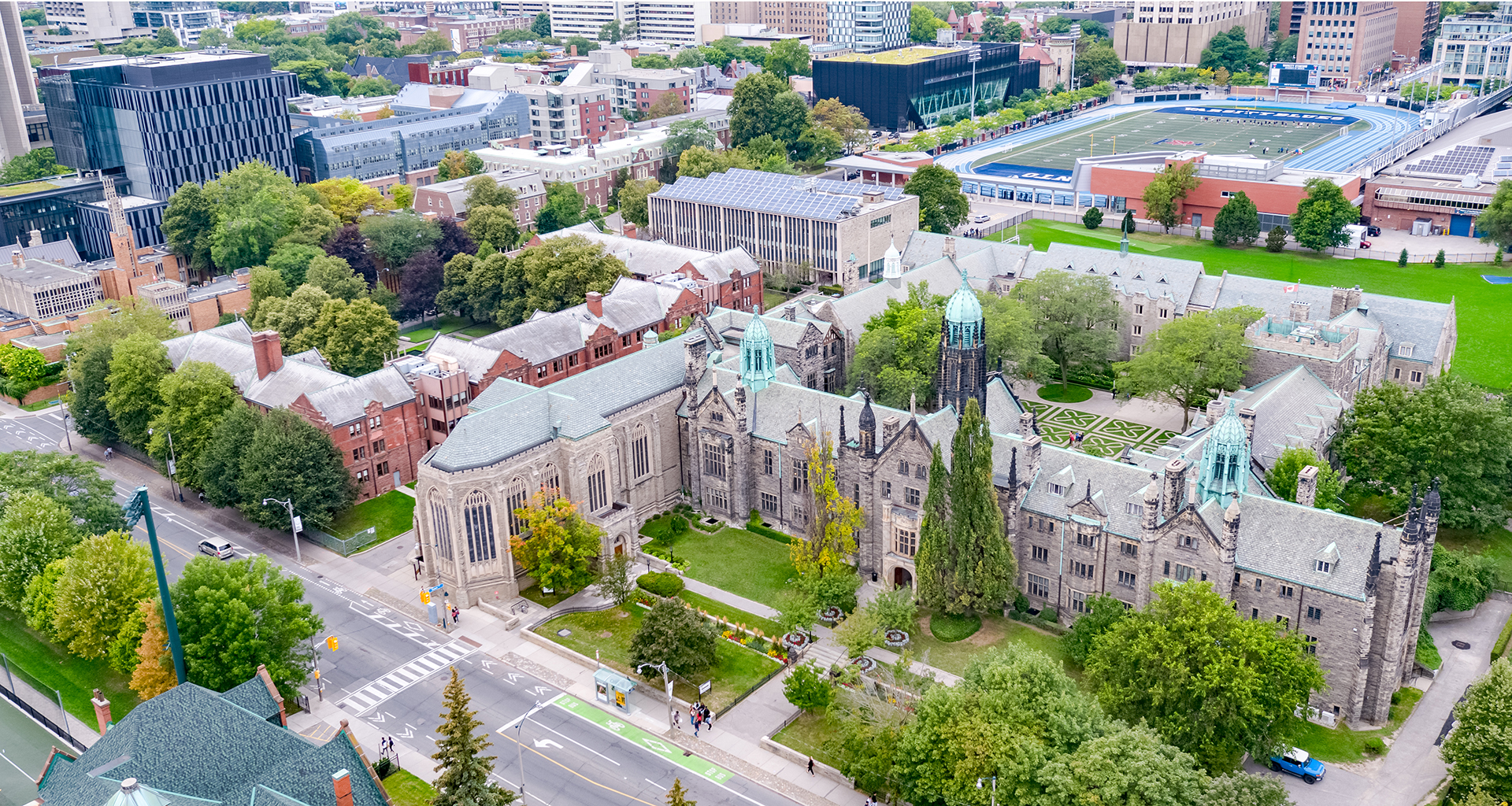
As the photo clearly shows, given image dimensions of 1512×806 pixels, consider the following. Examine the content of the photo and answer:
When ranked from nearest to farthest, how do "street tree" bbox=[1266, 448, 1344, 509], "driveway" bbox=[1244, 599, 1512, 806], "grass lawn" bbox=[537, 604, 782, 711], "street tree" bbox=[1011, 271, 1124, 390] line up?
"driveway" bbox=[1244, 599, 1512, 806], "grass lawn" bbox=[537, 604, 782, 711], "street tree" bbox=[1266, 448, 1344, 509], "street tree" bbox=[1011, 271, 1124, 390]

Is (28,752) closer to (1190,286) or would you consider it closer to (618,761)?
(618,761)

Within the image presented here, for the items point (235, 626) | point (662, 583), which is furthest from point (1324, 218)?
point (235, 626)

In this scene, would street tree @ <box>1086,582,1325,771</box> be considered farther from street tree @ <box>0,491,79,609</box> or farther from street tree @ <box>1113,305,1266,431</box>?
street tree @ <box>0,491,79,609</box>

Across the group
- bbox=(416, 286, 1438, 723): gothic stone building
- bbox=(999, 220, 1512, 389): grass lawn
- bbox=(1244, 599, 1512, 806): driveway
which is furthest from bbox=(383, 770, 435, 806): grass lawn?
bbox=(999, 220, 1512, 389): grass lawn

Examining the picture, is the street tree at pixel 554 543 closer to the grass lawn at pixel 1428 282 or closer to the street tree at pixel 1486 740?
the street tree at pixel 1486 740

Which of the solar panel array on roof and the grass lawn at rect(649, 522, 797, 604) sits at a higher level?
the solar panel array on roof

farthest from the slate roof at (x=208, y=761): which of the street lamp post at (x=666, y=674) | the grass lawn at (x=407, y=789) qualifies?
the street lamp post at (x=666, y=674)

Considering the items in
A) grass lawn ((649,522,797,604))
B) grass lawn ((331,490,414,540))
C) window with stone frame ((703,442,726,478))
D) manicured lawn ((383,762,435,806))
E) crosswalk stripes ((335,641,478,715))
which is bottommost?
manicured lawn ((383,762,435,806))
